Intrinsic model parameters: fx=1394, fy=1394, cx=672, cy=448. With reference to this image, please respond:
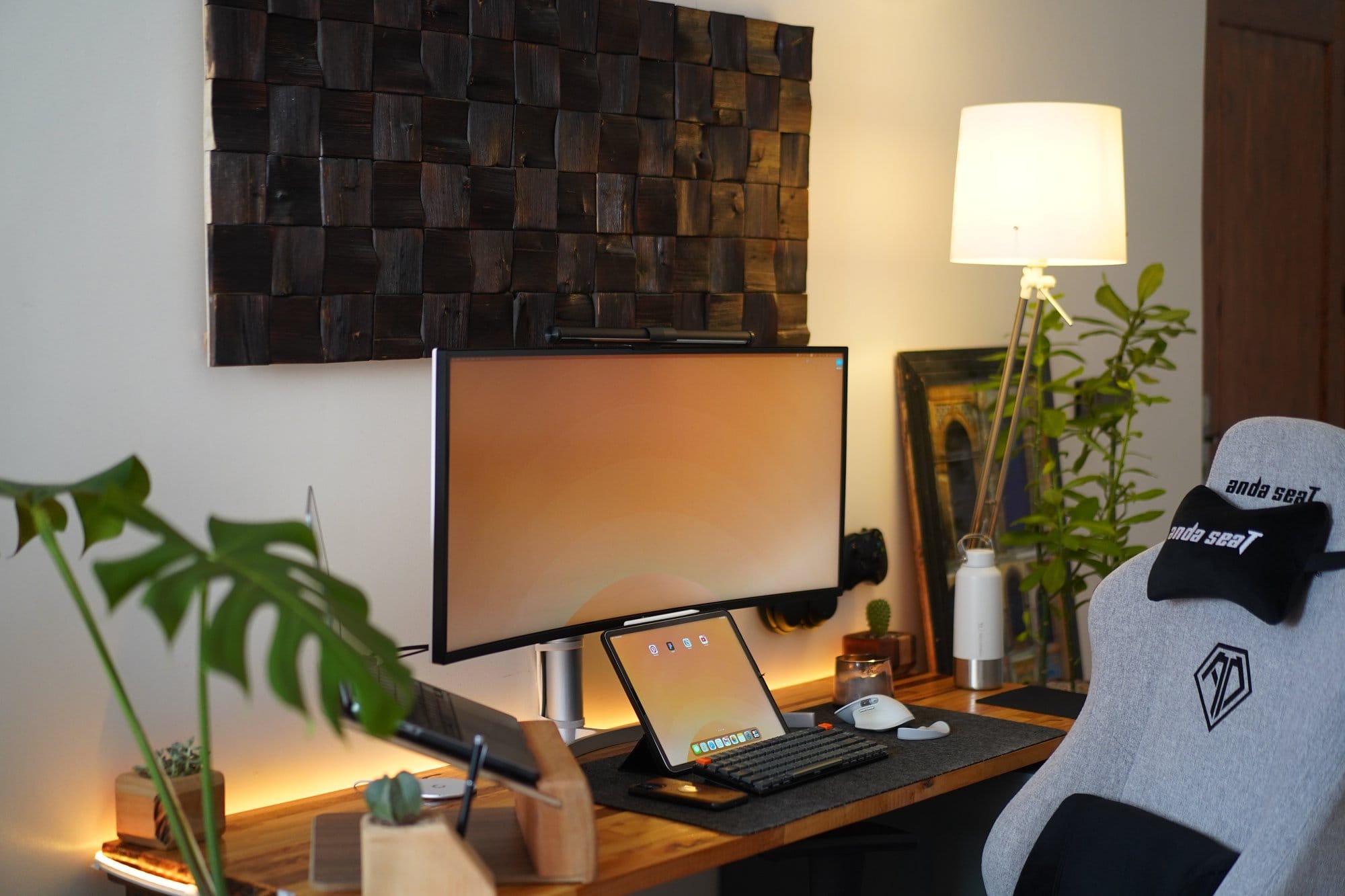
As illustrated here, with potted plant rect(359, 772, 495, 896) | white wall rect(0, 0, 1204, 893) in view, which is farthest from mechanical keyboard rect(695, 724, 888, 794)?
potted plant rect(359, 772, 495, 896)

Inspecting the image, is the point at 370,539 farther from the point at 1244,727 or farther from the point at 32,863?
the point at 1244,727

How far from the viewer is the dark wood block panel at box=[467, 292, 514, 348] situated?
1.93 meters

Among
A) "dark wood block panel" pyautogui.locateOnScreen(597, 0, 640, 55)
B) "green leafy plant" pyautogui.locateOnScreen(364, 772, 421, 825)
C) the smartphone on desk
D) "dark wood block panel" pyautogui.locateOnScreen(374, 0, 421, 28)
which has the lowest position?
the smartphone on desk

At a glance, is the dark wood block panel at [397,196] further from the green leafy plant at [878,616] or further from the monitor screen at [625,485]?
the green leafy plant at [878,616]

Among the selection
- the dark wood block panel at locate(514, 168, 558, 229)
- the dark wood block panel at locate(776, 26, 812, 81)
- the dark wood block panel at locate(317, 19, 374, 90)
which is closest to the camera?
the dark wood block panel at locate(317, 19, 374, 90)

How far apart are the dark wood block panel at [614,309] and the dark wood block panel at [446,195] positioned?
0.82ft

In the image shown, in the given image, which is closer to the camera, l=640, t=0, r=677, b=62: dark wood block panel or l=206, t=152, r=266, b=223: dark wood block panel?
l=206, t=152, r=266, b=223: dark wood block panel

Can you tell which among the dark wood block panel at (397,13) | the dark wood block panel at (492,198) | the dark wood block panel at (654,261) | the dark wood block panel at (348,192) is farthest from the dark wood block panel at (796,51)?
the dark wood block panel at (348,192)

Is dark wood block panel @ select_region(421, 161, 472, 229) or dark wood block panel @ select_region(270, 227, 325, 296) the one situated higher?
dark wood block panel @ select_region(421, 161, 472, 229)

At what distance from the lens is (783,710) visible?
217 centimetres

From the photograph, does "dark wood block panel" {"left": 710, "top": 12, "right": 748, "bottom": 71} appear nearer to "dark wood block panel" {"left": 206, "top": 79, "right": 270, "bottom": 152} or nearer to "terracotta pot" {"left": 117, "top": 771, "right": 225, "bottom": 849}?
"dark wood block panel" {"left": 206, "top": 79, "right": 270, "bottom": 152}

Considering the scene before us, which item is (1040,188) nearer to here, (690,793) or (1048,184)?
(1048,184)

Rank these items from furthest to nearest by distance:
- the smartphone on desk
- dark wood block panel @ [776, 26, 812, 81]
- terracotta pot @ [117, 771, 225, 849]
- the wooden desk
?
dark wood block panel @ [776, 26, 812, 81], the smartphone on desk, terracotta pot @ [117, 771, 225, 849], the wooden desk

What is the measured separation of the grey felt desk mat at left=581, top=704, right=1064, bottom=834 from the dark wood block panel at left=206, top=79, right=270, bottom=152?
0.90 metres
